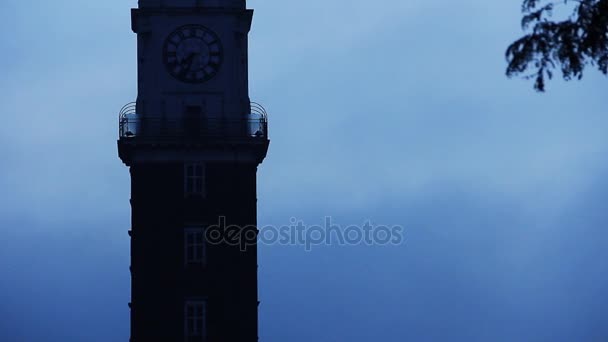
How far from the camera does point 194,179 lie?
6544cm

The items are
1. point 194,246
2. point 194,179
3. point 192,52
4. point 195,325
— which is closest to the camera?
point 195,325

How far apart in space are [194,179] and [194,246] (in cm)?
354

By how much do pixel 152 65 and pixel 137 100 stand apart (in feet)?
7.05

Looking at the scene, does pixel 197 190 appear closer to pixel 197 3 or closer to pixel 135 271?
pixel 135 271

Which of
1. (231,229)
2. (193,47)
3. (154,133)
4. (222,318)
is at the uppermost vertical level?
(193,47)

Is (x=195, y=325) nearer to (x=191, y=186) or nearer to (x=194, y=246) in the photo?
(x=194, y=246)

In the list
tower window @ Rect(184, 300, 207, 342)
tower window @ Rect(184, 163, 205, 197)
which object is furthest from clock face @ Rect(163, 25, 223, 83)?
tower window @ Rect(184, 300, 207, 342)

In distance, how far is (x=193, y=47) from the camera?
6750 centimetres

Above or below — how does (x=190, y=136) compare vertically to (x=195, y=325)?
above

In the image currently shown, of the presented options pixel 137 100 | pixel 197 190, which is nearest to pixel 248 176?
pixel 197 190

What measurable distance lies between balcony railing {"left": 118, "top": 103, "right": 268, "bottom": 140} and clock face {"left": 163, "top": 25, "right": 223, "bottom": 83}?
109 inches

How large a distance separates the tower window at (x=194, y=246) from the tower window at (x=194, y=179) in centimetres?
200

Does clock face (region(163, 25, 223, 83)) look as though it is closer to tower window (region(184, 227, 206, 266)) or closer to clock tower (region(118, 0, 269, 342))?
clock tower (region(118, 0, 269, 342))

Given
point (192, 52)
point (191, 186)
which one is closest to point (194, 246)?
point (191, 186)
